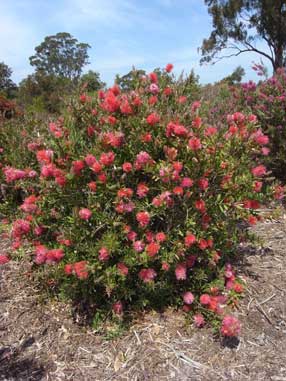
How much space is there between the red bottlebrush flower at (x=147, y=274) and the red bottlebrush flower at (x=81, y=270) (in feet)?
1.14

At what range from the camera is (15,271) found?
3479 millimetres

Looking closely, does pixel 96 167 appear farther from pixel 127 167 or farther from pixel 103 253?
pixel 103 253

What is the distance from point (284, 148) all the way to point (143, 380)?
3.45 meters

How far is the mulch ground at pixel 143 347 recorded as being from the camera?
2.47 m

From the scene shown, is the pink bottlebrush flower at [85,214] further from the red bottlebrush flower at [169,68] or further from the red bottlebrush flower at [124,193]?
the red bottlebrush flower at [169,68]

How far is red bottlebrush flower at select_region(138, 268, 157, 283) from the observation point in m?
2.48

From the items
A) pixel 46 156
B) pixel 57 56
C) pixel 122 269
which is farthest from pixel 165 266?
pixel 57 56

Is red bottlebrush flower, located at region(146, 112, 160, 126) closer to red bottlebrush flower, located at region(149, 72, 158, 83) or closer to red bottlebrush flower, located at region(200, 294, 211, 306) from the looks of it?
red bottlebrush flower, located at region(149, 72, 158, 83)

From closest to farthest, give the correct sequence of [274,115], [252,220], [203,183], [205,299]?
[203,183] → [205,299] → [252,220] → [274,115]

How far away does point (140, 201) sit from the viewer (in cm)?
259

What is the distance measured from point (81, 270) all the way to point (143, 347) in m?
0.71

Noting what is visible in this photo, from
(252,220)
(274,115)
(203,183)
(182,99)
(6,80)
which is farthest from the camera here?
(6,80)

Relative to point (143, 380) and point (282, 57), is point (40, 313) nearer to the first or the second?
point (143, 380)

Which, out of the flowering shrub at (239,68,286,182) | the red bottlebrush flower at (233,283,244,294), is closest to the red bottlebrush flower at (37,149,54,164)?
the red bottlebrush flower at (233,283,244,294)
